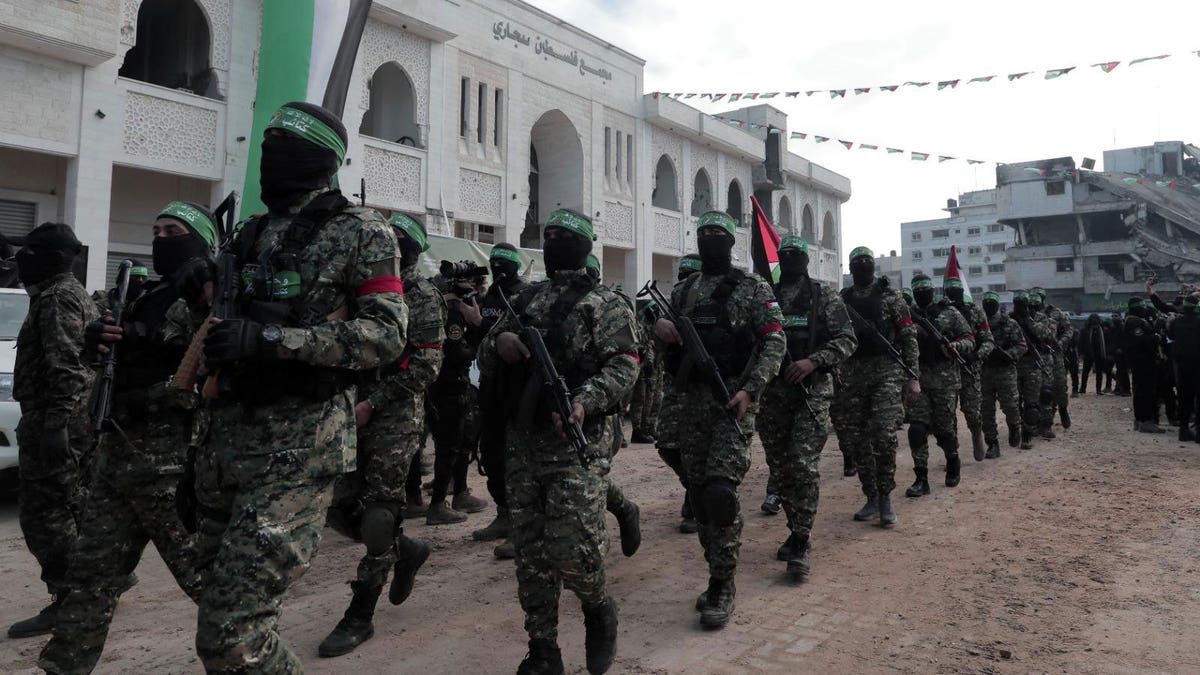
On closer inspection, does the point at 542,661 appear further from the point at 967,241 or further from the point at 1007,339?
the point at 967,241

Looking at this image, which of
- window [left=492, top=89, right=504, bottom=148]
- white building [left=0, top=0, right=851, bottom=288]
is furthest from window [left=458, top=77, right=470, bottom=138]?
window [left=492, top=89, right=504, bottom=148]

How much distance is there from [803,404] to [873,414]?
173 centimetres

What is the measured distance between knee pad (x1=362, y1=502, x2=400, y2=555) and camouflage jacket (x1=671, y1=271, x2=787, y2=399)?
192 cm

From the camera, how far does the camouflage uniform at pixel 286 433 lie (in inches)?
81.0

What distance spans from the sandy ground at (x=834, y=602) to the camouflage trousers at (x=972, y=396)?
2.23 meters

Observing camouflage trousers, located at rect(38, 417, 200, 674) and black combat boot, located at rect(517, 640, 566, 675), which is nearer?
camouflage trousers, located at rect(38, 417, 200, 674)

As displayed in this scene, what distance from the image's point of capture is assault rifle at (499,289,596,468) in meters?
3.12

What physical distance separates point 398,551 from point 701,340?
196 cm

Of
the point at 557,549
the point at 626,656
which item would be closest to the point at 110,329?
the point at 557,549

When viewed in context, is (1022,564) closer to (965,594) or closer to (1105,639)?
(965,594)

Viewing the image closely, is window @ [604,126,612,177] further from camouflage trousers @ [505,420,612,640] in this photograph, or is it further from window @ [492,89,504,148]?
camouflage trousers @ [505,420,612,640]

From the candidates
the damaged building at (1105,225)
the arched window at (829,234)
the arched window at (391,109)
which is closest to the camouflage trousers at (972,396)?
the arched window at (391,109)

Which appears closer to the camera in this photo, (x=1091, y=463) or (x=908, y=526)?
(x=908, y=526)

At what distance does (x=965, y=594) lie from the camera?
14.3ft
